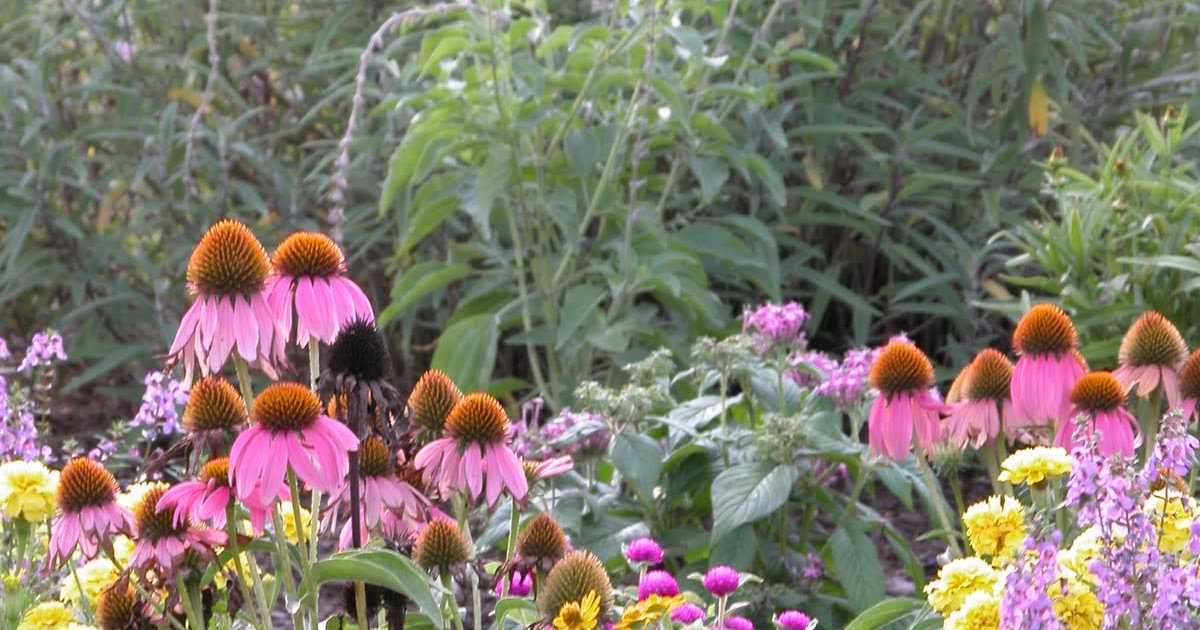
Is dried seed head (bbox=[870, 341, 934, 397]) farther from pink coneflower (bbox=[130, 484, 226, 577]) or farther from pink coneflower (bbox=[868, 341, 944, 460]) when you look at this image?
pink coneflower (bbox=[130, 484, 226, 577])

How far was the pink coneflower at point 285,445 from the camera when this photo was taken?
6.03 feet

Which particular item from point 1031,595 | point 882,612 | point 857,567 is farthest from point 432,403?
point 857,567

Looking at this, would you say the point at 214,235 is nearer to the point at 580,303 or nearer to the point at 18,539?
the point at 18,539

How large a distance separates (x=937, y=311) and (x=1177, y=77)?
0.96m

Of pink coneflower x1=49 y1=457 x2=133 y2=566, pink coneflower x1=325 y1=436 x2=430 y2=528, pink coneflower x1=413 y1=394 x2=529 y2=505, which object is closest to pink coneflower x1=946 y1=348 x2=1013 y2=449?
pink coneflower x1=413 y1=394 x2=529 y2=505

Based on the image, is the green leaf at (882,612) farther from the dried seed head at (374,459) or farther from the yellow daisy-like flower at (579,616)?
the dried seed head at (374,459)

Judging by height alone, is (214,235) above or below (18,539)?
above

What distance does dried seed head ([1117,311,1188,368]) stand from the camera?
2.61 meters

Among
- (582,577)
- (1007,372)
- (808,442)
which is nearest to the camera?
(582,577)

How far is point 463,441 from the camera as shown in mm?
2084

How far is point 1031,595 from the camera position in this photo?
176 centimetres

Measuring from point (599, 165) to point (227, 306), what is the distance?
7.89 ft

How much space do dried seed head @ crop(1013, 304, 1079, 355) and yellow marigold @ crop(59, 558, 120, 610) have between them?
1328 millimetres

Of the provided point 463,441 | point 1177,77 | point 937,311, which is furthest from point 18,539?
point 1177,77
